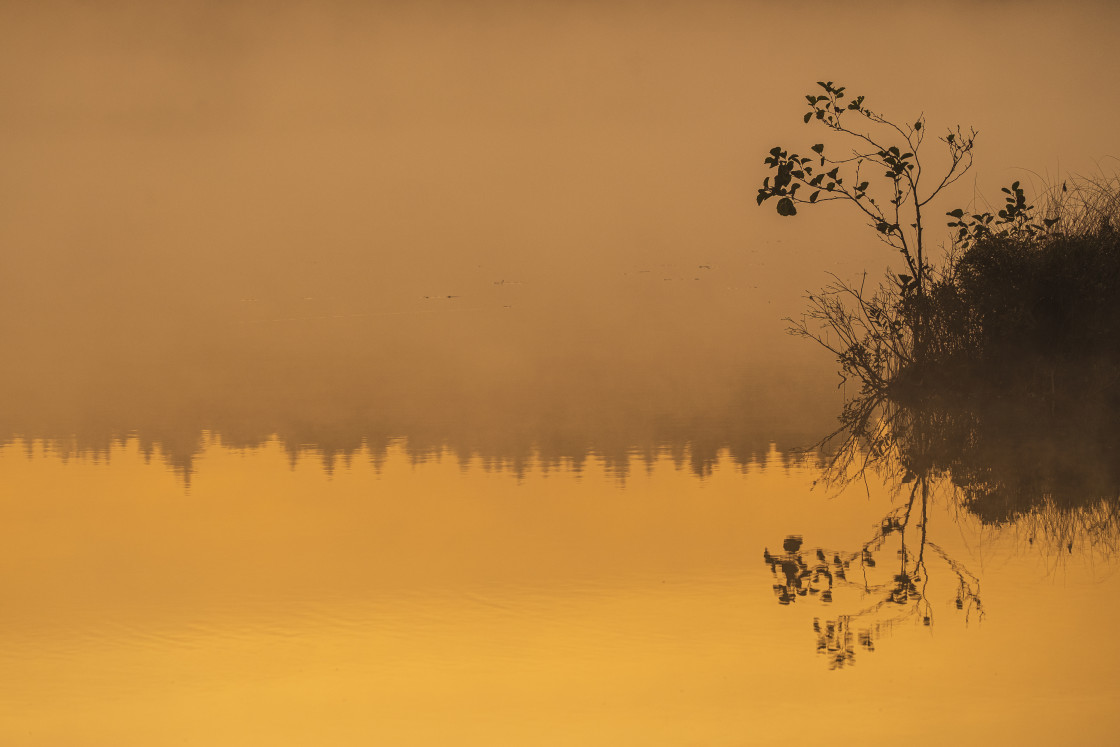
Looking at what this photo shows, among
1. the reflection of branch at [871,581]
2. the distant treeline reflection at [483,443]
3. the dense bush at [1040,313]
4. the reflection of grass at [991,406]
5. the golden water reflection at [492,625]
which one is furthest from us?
the dense bush at [1040,313]

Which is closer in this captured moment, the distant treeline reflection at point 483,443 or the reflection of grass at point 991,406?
the reflection of grass at point 991,406

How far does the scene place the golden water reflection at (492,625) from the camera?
3232 mm

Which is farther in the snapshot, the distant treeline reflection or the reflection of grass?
the distant treeline reflection

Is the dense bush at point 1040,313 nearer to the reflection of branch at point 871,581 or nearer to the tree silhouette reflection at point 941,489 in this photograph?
the tree silhouette reflection at point 941,489

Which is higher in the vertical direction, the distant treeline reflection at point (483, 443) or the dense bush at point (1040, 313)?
the dense bush at point (1040, 313)

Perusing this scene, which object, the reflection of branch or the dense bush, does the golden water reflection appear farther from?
the dense bush

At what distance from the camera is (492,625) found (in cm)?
399

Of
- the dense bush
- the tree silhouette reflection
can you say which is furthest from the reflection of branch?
the dense bush

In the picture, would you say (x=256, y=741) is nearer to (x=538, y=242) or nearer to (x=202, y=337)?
(x=202, y=337)

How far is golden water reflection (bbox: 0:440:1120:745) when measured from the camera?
10.6 ft

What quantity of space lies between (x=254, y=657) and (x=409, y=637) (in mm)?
437

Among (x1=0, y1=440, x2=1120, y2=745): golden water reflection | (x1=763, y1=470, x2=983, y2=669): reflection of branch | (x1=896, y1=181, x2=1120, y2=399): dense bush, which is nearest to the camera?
(x1=0, y1=440, x2=1120, y2=745): golden water reflection

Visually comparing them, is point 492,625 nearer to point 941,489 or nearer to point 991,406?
point 941,489

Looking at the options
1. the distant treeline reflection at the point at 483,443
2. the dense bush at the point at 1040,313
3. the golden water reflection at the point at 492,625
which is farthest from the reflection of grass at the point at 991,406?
the distant treeline reflection at the point at 483,443
